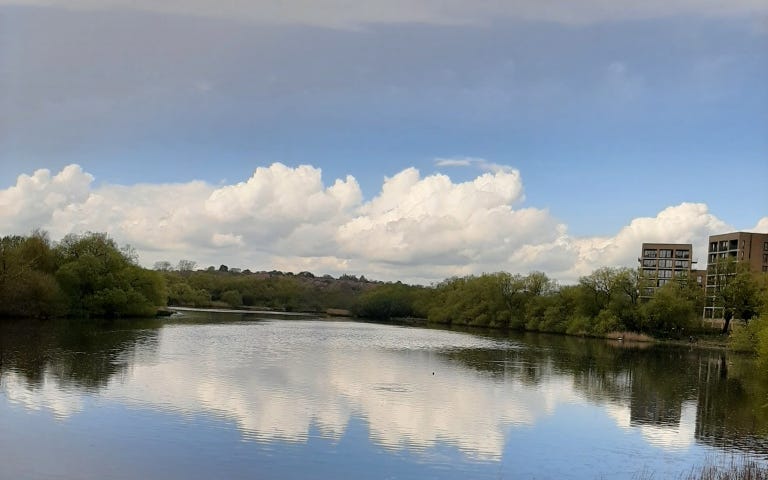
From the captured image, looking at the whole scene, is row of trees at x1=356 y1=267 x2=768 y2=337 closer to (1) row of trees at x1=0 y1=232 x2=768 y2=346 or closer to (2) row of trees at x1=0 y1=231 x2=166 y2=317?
(1) row of trees at x1=0 y1=232 x2=768 y2=346

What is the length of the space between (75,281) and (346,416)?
2300 inches

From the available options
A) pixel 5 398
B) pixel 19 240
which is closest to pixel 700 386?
pixel 5 398

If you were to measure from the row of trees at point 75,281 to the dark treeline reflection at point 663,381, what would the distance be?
1561 inches

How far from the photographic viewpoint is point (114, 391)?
24531 mm

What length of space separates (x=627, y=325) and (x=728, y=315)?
1168cm

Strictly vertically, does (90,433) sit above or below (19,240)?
below

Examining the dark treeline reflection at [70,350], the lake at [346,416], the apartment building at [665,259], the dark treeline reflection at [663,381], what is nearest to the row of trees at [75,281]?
the dark treeline reflection at [70,350]

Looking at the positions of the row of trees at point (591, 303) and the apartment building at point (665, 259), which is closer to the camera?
the row of trees at point (591, 303)

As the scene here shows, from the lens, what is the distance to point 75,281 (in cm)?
7162

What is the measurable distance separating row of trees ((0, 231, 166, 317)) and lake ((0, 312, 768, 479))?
23109 mm

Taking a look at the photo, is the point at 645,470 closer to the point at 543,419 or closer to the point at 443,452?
the point at 443,452

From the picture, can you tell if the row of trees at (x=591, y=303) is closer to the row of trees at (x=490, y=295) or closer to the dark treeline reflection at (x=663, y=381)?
the row of trees at (x=490, y=295)

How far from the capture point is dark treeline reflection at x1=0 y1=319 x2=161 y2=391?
91.0ft

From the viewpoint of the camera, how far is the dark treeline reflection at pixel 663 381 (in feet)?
80.8
